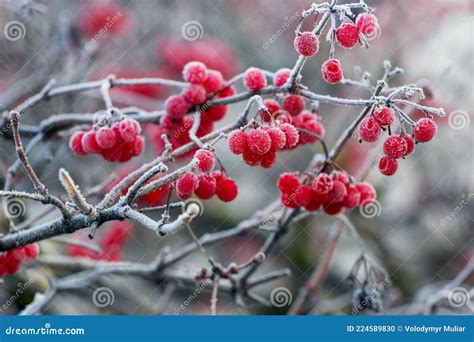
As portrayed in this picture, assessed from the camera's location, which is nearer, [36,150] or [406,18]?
[36,150]

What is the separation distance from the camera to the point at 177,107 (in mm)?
1348

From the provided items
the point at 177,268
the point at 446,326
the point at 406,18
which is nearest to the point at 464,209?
the point at 446,326

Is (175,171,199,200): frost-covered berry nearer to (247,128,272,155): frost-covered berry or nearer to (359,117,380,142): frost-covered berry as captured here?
(247,128,272,155): frost-covered berry

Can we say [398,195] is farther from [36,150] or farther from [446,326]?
[36,150]

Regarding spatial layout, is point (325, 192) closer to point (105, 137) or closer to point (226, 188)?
point (226, 188)

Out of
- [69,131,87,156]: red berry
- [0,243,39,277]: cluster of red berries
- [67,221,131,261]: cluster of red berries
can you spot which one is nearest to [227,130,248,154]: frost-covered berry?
[69,131,87,156]: red berry

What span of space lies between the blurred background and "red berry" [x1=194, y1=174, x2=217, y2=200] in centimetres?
72

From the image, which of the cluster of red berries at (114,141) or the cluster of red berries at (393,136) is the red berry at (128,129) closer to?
the cluster of red berries at (114,141)

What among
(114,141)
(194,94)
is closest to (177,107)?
(194,94)

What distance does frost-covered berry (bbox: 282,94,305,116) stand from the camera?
132 centimetres

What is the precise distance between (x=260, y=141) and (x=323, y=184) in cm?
22

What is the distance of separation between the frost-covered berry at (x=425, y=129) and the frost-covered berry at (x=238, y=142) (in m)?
0.32

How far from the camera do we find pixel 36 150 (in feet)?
6.00

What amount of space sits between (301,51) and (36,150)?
3.33ft
